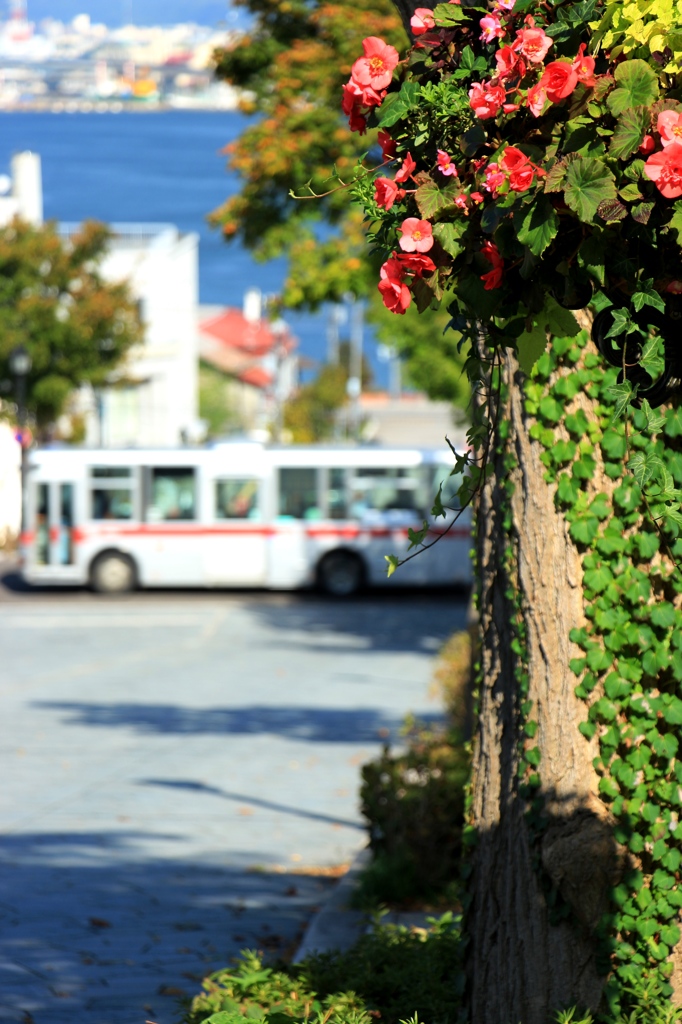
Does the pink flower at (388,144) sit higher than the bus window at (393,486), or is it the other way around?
the pink flower at (388,144)

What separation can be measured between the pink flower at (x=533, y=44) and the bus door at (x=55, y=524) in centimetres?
2258

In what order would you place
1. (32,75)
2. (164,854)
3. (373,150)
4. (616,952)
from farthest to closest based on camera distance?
(32,75)
(373,150)
(164,854)
(616,952)

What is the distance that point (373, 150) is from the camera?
15586 millimetres

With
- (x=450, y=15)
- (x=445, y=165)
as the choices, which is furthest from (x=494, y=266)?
(x=450, y=15)

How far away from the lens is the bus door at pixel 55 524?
24.3 metres

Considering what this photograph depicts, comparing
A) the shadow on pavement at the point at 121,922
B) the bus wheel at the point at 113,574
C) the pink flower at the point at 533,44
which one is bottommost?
the shadow on pavement at the point at 121,922

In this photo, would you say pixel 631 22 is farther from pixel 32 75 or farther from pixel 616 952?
pixel 32 75

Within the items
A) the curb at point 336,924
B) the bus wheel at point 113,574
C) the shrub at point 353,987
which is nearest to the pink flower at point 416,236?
the shrub at point 353,987

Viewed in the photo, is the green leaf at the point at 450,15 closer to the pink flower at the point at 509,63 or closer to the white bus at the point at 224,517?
the pink flower at the point at 509,63

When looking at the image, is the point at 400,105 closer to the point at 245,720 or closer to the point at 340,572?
the point at 245,720

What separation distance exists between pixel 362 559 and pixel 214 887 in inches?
695

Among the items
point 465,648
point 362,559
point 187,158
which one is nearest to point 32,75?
point 187,158

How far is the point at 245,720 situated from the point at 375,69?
10.6 metres

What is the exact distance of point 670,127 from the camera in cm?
224
